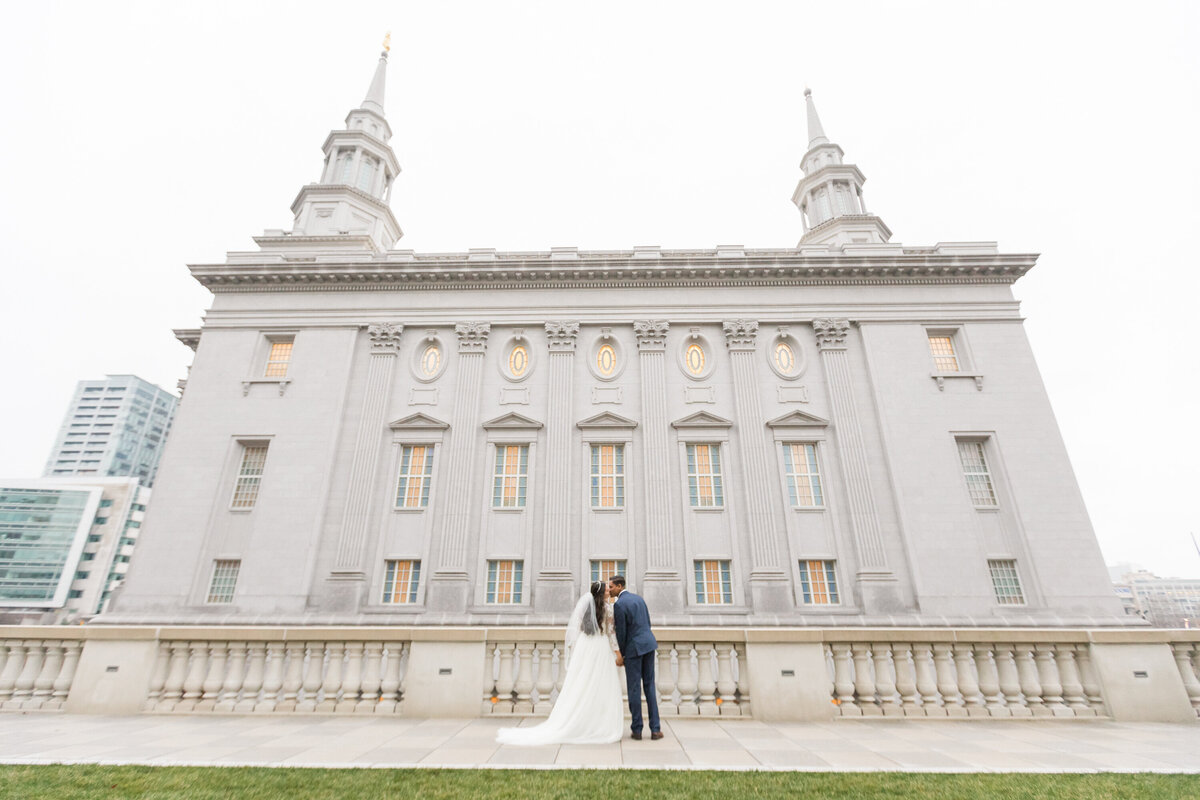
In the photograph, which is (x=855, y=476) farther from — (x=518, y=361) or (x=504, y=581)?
(x=518, y=361)

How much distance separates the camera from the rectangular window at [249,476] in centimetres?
2309

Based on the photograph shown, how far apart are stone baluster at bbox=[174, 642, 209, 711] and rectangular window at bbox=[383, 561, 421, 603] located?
13210 mm

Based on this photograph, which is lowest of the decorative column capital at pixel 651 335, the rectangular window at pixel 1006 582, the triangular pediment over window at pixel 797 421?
the rectangular window at pixel 1006 582

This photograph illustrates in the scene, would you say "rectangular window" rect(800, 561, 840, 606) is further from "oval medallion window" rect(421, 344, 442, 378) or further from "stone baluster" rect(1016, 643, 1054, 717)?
"oval medallion window" rect(421, 344, 442, 378)

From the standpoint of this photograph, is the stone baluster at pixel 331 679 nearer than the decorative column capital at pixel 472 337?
Yes

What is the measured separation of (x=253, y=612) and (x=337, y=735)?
57.0ft

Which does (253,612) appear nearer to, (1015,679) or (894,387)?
(1015,679)

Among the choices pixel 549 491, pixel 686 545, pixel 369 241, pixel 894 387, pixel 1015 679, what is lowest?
pixel 1015 679

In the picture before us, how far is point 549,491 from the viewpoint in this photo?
22.5 metres

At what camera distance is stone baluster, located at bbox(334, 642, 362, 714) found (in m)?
8.28

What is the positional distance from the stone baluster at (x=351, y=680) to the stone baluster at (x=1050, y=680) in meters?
11.0

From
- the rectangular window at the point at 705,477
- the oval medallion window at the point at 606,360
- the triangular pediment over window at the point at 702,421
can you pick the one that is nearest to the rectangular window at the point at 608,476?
the triangular pediment over window at the point at 702,421

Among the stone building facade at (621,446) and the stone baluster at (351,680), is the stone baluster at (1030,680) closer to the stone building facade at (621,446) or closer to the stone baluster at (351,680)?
the stone baluster at (351,680)

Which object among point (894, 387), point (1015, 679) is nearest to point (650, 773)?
point (1015, 679)
